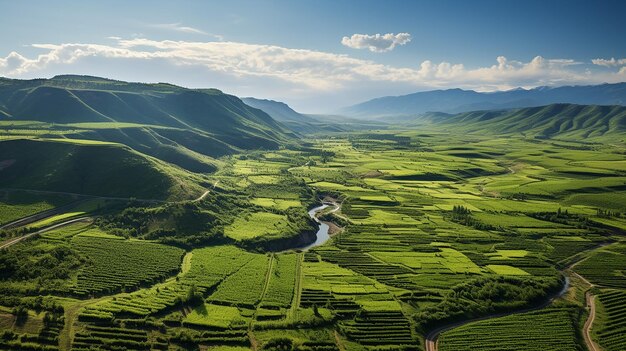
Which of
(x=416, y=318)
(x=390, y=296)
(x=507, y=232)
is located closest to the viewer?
(x=416, y=318)

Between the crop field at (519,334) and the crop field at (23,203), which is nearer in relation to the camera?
the crop field at (519,334)

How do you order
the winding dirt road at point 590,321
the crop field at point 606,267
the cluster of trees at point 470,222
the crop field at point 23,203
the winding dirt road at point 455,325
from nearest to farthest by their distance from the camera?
the winding dirt road at point 455,325, the winding dirt road at point 590,321, the crop field at point 606,267, the crop field at point 23,203, the cluster of trees at point 470,222

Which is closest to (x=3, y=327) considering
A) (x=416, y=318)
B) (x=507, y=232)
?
(x=416, y=318)

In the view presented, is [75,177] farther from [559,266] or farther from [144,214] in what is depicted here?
[559,266]

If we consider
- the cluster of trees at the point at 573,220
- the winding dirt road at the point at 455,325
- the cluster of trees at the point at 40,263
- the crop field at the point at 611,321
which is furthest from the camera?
the cluster of trees at the point at 573,220

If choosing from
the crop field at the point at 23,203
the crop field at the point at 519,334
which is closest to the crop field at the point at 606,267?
the crop field at the point at 519,334

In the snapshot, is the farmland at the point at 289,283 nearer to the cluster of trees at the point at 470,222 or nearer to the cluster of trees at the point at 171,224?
the cluster of trees at the point at 171,224

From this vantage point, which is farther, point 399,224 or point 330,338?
point 399,224

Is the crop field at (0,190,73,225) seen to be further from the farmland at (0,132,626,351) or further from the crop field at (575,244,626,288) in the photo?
the crop field at (575,244,626,288)
